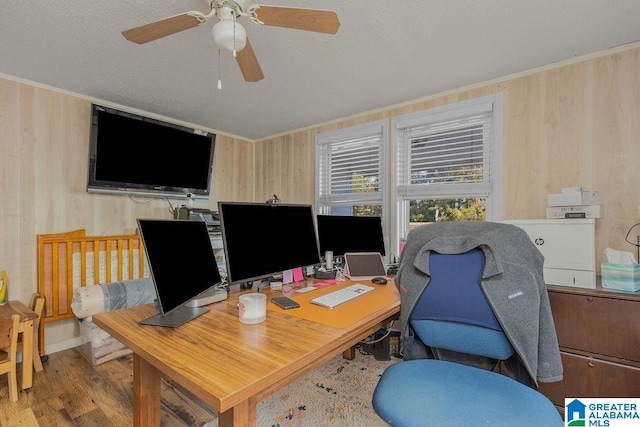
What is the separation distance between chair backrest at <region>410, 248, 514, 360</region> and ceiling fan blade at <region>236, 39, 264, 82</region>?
4.69ft

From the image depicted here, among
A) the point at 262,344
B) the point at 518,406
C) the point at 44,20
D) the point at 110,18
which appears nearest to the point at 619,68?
the point at 518,406

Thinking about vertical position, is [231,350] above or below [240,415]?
above

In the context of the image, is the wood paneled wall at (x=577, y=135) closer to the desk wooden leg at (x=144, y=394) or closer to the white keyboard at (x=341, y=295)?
the white keyboard at (x=341, y=295)

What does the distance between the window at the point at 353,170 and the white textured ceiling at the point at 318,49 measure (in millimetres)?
375

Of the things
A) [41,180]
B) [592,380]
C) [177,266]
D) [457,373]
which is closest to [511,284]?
[457,373]

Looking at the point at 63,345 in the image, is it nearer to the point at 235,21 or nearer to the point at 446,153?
the point at 235,21

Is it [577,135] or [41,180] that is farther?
[41,180]

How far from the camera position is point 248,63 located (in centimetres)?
178

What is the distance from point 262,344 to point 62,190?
283 centimetres

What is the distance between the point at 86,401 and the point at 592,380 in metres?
3.05

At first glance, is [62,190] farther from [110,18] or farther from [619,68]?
[619,68]

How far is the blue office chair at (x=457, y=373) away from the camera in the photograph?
95 centimetres

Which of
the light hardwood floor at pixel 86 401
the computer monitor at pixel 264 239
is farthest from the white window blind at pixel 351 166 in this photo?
the light hardwood floor at pixel 86 401

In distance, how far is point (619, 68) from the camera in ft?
6.63
